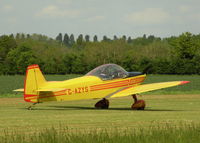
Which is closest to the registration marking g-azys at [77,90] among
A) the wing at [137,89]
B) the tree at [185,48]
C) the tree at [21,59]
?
the wing at [137,89]

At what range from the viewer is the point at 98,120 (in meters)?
15.5

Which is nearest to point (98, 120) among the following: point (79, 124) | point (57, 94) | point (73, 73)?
point (79, 124)

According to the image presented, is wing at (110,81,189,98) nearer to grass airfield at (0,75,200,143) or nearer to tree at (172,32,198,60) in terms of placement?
grass airfield at (0,75,200,143)

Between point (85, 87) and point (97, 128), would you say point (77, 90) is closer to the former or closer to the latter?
point (85, 87)

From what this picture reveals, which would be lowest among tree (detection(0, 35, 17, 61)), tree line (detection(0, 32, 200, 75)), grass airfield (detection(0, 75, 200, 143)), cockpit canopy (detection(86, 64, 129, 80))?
grass airfield (detection(0, 75, 200, 143))

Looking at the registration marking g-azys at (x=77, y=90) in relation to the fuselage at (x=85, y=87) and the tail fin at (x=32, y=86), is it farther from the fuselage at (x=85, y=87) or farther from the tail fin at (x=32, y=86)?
the tail fin at (x=32, y=86)

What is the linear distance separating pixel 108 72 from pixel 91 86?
3.75ft

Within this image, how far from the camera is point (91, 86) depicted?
19.9 meters

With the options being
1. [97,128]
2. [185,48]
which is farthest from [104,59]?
[97,128]

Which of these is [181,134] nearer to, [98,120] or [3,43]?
[98,120]

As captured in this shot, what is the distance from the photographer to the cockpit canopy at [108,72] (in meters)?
20.5

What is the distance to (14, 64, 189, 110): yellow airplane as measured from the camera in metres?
18.9

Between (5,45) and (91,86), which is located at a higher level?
(5,45)

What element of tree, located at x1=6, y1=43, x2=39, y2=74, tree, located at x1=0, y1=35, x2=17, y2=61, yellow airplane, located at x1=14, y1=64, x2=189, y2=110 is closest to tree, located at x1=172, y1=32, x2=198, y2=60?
tree, located at x1=6, y1=43, x2=39, y2=74
